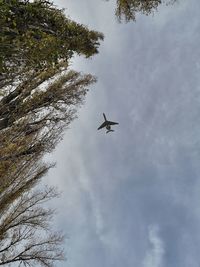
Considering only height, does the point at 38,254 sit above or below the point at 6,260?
above

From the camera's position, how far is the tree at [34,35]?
10.4m

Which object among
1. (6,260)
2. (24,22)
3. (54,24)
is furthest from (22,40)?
(6,260)

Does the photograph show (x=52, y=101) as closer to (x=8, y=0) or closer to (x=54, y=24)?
(x=54, y=24)

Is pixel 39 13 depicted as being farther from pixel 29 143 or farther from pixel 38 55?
pixel 29 143

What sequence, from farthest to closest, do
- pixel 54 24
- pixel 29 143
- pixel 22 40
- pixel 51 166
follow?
pixel 51 166 < pixel 29 143 < pixel 54 24 < pixel 22 40

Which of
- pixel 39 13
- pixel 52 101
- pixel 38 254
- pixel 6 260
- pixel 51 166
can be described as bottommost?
pixel 6 260

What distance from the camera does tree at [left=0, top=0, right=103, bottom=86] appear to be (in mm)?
10422

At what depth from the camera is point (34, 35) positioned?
1177 cm

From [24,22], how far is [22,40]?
2.03 feet

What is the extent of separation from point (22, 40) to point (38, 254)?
405 inches

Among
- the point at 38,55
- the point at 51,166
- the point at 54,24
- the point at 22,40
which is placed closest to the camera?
the point at 22,40

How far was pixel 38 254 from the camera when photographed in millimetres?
17656

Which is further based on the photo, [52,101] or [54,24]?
[52,101]

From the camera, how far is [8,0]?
10.1m
